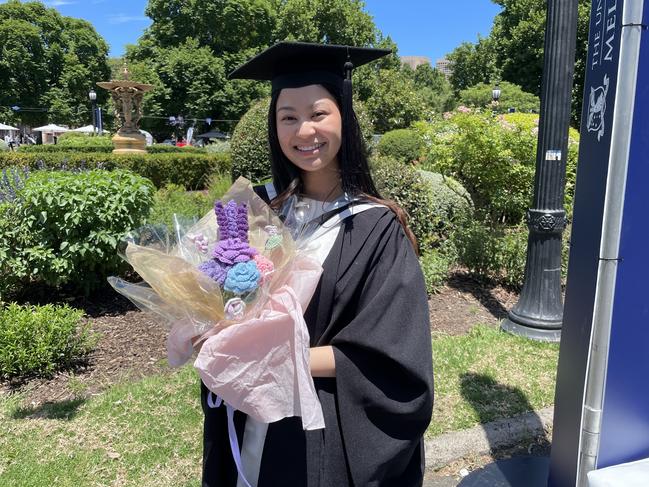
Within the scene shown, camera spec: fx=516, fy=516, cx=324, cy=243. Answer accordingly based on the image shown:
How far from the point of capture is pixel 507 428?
10.4 ft

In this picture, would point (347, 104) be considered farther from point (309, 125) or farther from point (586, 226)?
point (586, 226)

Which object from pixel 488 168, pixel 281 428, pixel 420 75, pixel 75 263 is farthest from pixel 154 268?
pixel 420 75

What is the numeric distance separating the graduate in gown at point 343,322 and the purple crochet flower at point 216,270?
0.32 meters

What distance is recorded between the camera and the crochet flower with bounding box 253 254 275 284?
125cm

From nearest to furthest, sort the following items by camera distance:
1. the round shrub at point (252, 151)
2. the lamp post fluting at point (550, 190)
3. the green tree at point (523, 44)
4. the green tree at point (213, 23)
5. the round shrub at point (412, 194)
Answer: the lamp post fluting at point (550, 190) → the round shrub at point (412, 194) → the round shrub at point (252, 151) → the green tree at point (523, 44) → the green tree at point (213, 23)

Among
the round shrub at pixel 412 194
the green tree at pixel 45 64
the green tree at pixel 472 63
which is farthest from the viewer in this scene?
the green tree at pixel 472 63

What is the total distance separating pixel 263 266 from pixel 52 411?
263 cm

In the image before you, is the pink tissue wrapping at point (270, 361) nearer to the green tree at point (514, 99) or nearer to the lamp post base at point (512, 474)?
the lamp post base at point (512, 474)

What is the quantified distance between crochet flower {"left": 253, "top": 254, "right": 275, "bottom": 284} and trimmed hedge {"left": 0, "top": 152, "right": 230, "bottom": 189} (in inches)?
453

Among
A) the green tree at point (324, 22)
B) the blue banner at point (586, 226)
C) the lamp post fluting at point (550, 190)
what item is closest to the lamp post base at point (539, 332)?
the lamp post fluting at point (550, 190)

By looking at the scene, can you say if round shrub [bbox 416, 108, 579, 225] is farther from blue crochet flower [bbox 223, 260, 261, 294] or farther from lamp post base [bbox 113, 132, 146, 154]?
lamp post base [bbox 113, 132, 146, 154]

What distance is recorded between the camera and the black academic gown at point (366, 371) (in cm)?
139

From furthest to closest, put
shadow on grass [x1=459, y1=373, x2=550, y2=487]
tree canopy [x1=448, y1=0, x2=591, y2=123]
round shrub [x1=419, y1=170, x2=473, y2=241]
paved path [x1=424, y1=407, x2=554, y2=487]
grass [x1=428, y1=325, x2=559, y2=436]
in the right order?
tree canopy [x1=448, y1=0, x2=591, y2=123] → round shrub [x1=419, y1=170, x2=473, y2=241] → grass [x1=428, y1=325, x2=559, y2=436] → paved path [x1=424, y1=407, x2=554, y2=487] → shadow on grass [x1=459, y1=373, x2=550, y2=487]

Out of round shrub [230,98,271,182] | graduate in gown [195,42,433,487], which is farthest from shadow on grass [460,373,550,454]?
round shrub [230,98,271,182]
